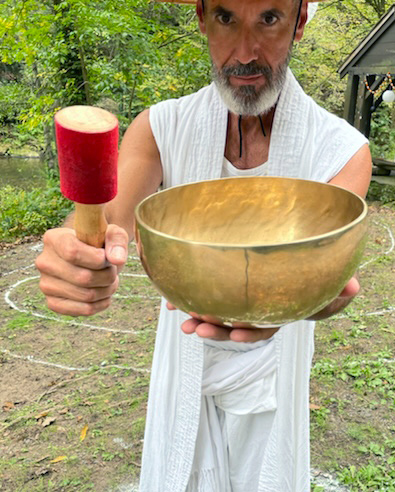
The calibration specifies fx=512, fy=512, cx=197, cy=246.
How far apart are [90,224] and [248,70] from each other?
33.9 inches

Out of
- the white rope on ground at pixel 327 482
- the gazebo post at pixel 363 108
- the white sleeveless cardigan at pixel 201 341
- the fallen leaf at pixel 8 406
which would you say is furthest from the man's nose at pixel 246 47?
the gazebo post at pixel 363 108

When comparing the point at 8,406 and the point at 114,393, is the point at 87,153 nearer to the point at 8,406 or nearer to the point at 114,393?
the point at 114,393

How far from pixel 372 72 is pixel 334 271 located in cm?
914

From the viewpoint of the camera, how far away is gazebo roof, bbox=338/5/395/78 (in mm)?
8383

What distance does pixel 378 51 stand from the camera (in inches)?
345

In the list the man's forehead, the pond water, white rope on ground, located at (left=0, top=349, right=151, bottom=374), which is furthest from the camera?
the pond water

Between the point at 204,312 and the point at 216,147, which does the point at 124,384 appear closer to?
the point at 216,147

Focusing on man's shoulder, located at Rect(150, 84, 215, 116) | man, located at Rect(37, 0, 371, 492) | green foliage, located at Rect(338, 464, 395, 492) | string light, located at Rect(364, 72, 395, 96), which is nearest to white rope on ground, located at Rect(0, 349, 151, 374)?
green foliage, located at Rect(338, 464, 395, 492)

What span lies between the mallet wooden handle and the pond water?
37.8ft

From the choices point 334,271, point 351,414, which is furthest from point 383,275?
point 334,271

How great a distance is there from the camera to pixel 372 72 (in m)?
8.96

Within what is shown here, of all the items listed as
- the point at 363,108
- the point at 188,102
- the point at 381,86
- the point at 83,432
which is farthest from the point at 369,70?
the point at 188,102

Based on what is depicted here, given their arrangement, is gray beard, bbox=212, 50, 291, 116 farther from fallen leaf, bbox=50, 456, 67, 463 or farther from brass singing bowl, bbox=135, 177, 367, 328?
fallen leaf, bbox=50, 456, 67, 463

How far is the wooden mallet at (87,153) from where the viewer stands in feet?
2.52
